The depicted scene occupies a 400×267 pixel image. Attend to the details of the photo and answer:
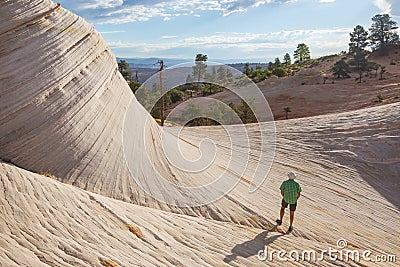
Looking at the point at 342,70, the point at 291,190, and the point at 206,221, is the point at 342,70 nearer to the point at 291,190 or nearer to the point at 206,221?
the point at 291,190

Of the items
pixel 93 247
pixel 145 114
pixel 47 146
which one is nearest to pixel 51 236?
pixel 93 247

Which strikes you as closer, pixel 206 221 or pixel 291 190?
pixel 206 221

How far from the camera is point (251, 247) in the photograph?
17.1 ft

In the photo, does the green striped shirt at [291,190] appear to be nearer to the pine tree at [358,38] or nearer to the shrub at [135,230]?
the shrub at [135,230]

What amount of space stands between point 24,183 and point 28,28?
253cm

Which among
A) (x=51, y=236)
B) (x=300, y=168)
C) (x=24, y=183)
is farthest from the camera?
(x=300, y=168)

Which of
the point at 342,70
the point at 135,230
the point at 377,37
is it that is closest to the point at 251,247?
the point at 135,230

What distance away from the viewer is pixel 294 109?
111 feet

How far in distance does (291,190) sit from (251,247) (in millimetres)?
1236

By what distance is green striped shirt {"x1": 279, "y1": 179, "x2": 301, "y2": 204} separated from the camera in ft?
19.5

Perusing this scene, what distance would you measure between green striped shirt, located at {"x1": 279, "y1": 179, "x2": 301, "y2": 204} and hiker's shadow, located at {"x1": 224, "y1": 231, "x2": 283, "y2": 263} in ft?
1.99

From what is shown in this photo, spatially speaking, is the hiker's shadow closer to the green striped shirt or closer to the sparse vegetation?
the green striped shirt

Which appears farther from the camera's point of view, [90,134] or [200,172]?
[200,172]

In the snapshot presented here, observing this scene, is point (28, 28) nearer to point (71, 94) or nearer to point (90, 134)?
point (71, 94)
